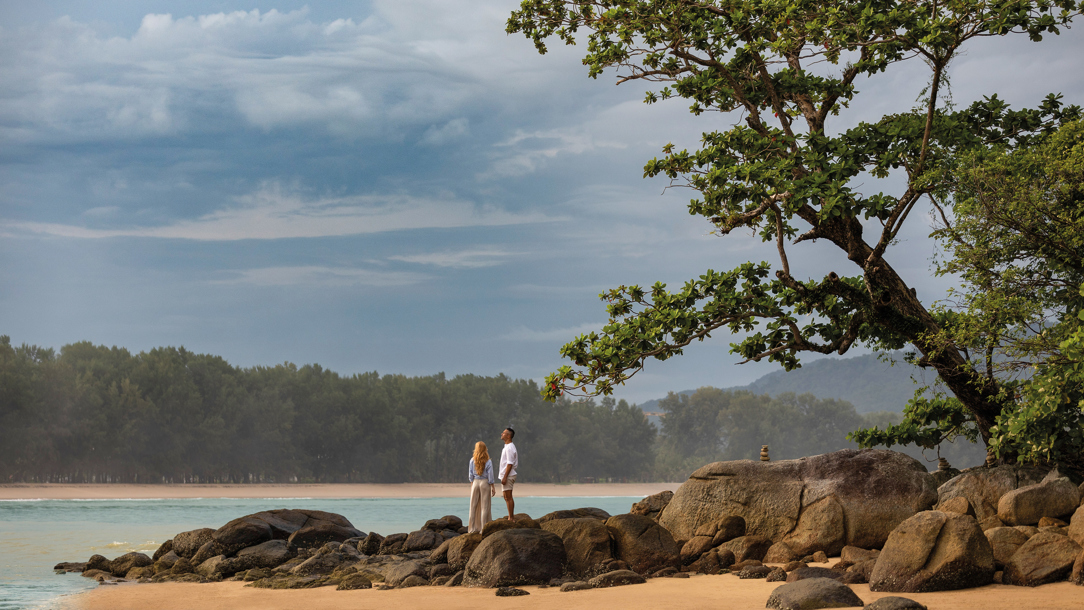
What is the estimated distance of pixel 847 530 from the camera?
13344mm

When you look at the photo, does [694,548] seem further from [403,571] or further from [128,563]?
[128,563]

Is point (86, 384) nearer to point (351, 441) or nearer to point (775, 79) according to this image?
point (351, 441)

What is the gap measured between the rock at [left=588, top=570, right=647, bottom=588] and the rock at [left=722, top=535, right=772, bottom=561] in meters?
1.86

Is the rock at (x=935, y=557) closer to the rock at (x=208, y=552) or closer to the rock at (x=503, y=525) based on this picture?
the rock at (x=503, y=525)

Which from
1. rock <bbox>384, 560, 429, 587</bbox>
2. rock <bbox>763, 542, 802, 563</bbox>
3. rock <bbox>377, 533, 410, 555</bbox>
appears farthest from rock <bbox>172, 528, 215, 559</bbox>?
rock <bbox>763, 542, 802, 563</bbox>

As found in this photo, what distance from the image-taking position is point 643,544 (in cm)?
1340

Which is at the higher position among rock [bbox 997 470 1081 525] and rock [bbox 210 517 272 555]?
rock [bbox 997 470 1081 525]

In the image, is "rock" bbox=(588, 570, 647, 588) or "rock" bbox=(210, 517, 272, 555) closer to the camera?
"rock" bbox=(588, 570, 647, 588)

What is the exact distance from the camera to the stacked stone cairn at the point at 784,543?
10430 mm

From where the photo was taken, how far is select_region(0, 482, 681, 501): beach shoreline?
58.9 metres

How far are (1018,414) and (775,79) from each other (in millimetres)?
6310

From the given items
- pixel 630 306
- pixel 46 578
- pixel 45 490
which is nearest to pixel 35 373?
pixel 45 490

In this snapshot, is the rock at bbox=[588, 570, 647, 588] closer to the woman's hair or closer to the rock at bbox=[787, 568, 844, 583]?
the rock at bbox=[787, 568, 844, 583]

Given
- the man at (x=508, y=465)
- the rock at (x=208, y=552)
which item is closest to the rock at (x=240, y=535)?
the rock at (x=208, y=552)
